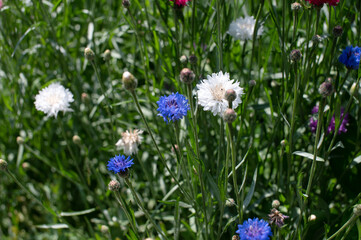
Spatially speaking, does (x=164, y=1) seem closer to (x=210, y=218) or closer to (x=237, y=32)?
(x=237, y=32)

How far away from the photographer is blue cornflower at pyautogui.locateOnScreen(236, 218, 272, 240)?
3.09ft

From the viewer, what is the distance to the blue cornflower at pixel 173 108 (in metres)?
1.01

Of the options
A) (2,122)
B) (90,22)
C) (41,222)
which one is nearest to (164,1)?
(90,22)

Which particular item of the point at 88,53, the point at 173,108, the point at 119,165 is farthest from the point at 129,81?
the point at 88,53

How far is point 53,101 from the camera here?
1514 millimetres

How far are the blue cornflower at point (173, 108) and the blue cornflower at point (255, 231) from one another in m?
0.34

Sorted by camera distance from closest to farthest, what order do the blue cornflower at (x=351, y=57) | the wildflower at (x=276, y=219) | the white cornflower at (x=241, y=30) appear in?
the wildflower at (x=276, y=219)
the blue cornflower at (x=351, y=57)
the white cornflower at (x=241, y=30)

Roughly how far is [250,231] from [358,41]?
2.72 ft

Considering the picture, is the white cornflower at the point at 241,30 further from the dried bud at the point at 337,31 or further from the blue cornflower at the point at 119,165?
the blue cornflower at the point at 119,165

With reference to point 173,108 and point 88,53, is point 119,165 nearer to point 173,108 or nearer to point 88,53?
point 173,108

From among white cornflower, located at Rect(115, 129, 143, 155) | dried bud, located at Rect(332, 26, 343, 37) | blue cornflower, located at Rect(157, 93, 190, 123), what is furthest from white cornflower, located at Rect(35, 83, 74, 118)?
dried bud, located at Rect(332, 26, 343, 37)

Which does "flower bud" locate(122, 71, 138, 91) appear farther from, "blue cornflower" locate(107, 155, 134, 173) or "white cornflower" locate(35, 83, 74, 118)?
"white cornflower" locate(35, 83, 74, 118)

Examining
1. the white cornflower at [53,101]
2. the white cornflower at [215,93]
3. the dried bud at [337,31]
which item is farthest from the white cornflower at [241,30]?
the white cornflower at [53,101]

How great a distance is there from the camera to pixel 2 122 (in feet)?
7.12
